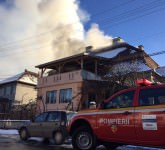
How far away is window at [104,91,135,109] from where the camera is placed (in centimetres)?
814

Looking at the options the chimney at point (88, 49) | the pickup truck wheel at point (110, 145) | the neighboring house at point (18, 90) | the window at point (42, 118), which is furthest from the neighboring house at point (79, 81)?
the pickup truck wheel at point (110, 145)

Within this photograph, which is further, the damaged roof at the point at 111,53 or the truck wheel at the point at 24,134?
the damaged roof at the point at 111,53

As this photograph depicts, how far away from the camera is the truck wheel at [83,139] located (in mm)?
8836

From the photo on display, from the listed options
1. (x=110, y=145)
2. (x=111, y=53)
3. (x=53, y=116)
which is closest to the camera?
(x=110, y=145)

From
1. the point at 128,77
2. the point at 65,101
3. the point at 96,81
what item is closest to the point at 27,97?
the point at 65,101

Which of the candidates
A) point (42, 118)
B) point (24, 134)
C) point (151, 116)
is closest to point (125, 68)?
point (42, 118)

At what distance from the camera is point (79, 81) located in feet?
89.1

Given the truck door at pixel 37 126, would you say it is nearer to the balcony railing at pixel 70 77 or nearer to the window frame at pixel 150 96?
the window frame at pixel 150 96

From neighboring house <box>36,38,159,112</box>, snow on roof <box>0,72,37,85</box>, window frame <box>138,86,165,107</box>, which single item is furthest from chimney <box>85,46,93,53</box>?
window frame <box>138,86,165,107</box>

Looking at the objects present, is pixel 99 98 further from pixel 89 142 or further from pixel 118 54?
pixel 89 142

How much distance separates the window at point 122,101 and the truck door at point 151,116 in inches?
12.9

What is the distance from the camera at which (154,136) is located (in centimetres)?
732

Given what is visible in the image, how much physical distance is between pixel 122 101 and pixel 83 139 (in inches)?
75.1

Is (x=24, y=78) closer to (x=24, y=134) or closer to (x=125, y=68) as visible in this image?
(x=125, y=68)
